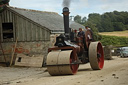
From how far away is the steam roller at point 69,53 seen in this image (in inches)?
494

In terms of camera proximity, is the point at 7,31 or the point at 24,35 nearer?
the point at 24,35

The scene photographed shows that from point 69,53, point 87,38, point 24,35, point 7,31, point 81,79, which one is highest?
point 7,31

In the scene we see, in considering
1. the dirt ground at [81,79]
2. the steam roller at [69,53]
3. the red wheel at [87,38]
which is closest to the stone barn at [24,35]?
the red wheel at [87,38]

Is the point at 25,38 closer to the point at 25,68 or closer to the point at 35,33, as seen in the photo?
the point at 35,33

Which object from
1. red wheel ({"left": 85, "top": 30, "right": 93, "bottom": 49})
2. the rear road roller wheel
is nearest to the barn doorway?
Answer: red wheel ({"left": 85, "top": 30, "right": 93, "bottom": 49})

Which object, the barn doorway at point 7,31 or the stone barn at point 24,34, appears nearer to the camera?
the stone barn at point 24,34

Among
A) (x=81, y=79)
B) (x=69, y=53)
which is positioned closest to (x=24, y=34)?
(x=69, y=53)

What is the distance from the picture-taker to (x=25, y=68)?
63.5ft

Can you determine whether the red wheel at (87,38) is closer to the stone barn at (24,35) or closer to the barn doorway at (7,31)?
the stone barn at (24,35)

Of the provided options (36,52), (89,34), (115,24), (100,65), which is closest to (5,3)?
(36,52)

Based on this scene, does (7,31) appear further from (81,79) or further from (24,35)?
(81,79)

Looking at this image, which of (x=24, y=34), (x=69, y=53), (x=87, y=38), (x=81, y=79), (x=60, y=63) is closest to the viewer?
(x=81, y=79)

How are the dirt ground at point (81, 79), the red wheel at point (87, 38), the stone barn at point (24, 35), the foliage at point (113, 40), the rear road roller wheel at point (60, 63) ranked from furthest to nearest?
the foliage at point (113, 40), the stone barn at point (24, 35), the red wheel at point (87, 38), the rear road roller wheel at point (60, 63), the dirt ground at point (81, 79)

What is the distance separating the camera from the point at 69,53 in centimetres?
1259
